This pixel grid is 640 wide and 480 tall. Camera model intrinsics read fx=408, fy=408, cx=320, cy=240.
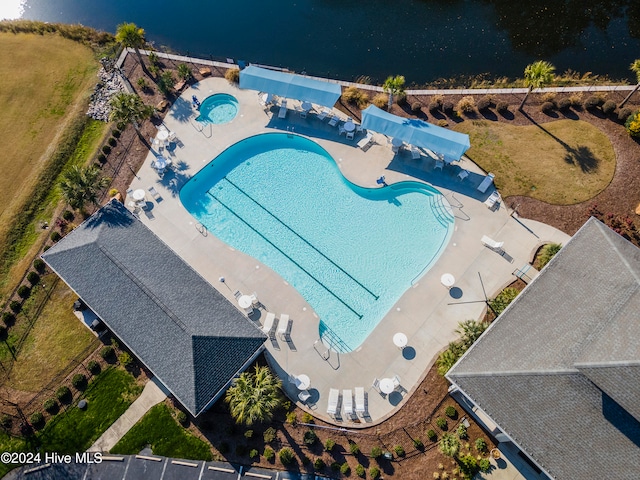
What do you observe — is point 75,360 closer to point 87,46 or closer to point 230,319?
point 230,319

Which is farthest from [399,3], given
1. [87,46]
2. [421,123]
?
[87,46]

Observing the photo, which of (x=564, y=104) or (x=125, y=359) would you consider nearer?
(x=125, y=359)

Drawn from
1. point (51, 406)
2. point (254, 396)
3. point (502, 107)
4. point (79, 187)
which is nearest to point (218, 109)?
point (79, 187)

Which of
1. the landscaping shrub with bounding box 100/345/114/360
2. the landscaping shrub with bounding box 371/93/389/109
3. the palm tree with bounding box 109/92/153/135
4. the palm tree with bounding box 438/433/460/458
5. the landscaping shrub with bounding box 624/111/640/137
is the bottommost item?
the landscaping shrub with bounding box 100/345/114/360

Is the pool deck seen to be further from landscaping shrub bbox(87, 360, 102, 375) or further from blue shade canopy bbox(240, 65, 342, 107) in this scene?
landscaping shrub bbox(87, 360, 102, 375)

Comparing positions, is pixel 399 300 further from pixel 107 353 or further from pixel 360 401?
pixel 107 353

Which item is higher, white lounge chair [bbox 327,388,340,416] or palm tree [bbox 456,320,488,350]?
palm tree [bbox 456,320,488,350]

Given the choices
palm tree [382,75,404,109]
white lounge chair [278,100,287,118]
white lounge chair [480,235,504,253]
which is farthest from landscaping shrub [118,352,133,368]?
palm tree [382,75,404,109]
